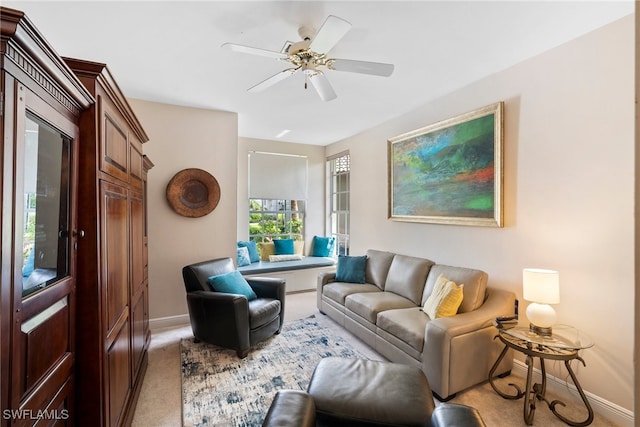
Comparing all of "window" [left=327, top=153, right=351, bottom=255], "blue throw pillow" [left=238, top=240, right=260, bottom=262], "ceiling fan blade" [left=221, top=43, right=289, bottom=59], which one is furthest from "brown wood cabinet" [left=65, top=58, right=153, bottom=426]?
"window" [left=327, top=153, right=351, bottom=255]

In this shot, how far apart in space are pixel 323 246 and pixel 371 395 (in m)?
4.15

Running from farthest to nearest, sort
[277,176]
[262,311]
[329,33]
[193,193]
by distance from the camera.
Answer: [277,176]
[193,193]
[262,311]
[329,33]

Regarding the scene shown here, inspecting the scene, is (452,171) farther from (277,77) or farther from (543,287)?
(277,77)

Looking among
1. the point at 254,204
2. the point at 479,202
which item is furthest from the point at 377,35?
the point at 254,204

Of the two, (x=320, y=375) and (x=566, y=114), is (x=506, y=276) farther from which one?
(x=320, y=375)

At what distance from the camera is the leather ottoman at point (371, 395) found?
1.47m

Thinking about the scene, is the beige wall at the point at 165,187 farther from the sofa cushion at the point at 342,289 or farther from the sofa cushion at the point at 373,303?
the sofa cushion at the point at 373,303

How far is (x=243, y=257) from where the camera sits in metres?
4.80

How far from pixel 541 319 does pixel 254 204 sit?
4532 millimetres

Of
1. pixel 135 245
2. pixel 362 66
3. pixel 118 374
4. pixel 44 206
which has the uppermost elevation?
pixel 362 66

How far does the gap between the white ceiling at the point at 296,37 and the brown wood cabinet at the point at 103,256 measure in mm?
724

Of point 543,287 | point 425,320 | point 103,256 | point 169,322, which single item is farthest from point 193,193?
point 543,287

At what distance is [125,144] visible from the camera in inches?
74.0

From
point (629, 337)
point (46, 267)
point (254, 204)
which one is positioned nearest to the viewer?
point (46, 267)
